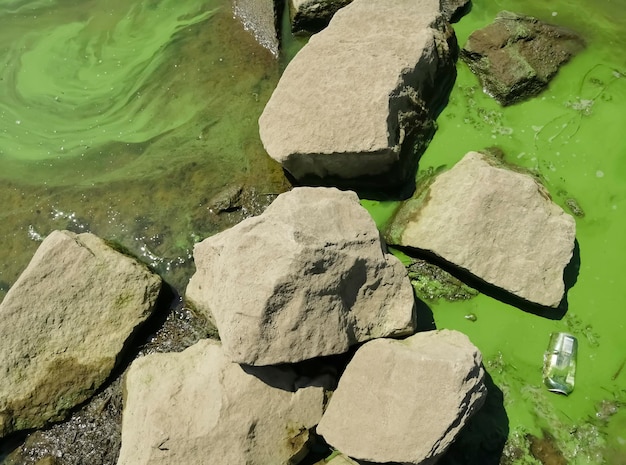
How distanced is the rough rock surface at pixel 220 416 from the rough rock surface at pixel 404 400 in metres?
0.17

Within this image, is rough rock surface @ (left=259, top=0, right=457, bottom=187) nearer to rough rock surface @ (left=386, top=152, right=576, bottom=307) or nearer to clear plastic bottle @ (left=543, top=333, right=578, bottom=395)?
rough rock surface @ (left=386, top=152, right=576, bottom=307)

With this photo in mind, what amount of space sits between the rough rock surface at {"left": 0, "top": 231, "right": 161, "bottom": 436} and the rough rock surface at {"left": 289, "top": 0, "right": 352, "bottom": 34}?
5.97 ft

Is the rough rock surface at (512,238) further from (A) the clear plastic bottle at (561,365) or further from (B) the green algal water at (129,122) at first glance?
(B) the green algal water at (129,122)

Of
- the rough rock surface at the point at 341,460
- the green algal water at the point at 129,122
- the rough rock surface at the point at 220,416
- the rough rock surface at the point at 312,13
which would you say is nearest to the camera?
the rough rock surface at the point at 220,416

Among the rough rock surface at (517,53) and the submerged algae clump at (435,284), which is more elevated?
the rough rock surface at (517,53)

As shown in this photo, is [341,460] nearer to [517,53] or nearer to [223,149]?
[223,149]

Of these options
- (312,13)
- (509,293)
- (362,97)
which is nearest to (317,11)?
(312,13)

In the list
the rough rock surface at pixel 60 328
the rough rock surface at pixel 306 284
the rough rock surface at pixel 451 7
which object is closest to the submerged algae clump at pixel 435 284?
the rough rock surface at pixel 306 284

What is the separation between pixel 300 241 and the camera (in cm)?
227

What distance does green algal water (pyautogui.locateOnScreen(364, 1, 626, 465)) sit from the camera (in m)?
2.59

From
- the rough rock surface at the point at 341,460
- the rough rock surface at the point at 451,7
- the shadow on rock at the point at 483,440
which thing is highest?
the rough rock surface at the point at 451,7

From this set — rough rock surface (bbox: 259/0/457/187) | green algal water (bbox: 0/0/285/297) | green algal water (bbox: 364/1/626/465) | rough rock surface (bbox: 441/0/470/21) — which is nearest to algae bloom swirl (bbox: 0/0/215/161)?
green algal water (bbox: 0/0/285/297)

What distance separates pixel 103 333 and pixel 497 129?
2.32 m

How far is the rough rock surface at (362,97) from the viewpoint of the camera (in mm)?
2729
